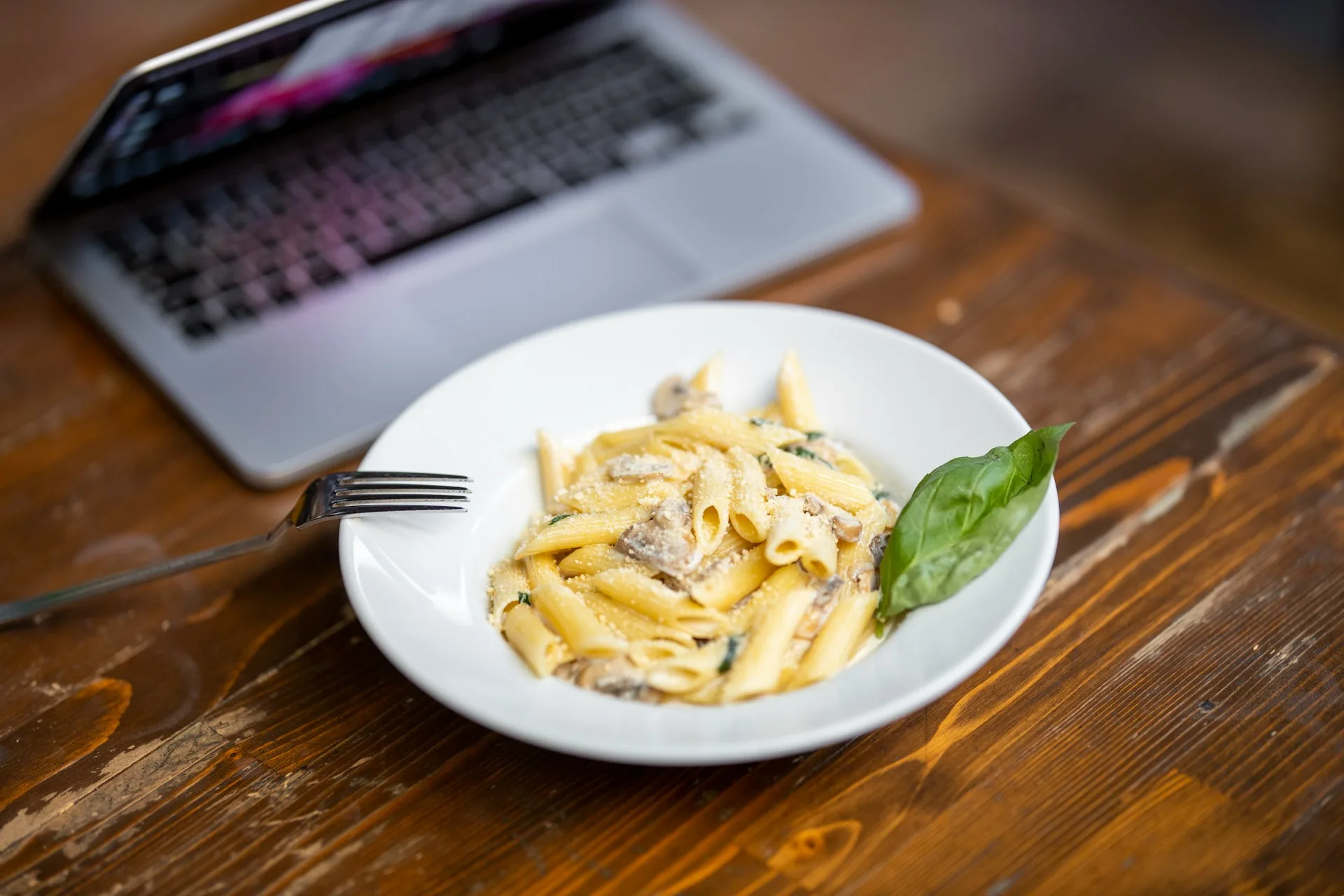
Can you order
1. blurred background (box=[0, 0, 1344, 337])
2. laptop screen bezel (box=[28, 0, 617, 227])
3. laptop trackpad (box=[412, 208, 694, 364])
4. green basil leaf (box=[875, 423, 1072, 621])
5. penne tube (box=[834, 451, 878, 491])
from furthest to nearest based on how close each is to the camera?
blurred background (box=[0, 0, 1344, 337]) → laptop trackpad (box=[412, 208, 694, 364]) → laptop screen bezel (box=[28, 0, 617, 227]) → penne tube (box=[834, 451, 878, 491]) → green basil leaf (box=[875, 423, 1072, 621])

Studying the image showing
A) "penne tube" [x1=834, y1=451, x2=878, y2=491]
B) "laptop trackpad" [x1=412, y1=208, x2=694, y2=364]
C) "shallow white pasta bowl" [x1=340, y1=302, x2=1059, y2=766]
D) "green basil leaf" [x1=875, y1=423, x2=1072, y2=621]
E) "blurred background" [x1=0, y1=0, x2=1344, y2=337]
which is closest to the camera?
"shallow white pasta bowl" [x1=340, y1=302, x2=1059, y2=766]

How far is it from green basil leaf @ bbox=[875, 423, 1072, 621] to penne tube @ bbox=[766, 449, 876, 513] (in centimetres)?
7

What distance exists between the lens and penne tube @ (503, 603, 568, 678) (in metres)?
1.07

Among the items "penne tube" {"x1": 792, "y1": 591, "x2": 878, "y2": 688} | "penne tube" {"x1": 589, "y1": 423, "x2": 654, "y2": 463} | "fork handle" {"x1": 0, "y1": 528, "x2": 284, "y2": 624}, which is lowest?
"penne tube" {"x1": 792, "y1": 591, "x2": 878, "y2": 688}

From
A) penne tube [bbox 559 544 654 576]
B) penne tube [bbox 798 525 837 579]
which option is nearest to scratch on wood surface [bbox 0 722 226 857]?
penne tube [bbox 559 544 654 576]

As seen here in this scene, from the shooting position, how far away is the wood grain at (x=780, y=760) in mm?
1042

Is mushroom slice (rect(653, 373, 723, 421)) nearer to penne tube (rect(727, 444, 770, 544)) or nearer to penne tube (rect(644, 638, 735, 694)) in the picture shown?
penne tube (rect(727, 444, 770, 544))

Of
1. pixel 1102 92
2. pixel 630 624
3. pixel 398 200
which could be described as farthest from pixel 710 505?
pixel 1102 92

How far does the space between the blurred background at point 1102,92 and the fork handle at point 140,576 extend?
1.86 meters

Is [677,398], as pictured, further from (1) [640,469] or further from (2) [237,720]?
(2) [237,720]

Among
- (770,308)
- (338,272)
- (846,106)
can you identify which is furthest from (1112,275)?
(846,106)

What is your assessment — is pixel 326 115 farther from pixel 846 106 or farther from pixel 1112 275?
pixel 846 106

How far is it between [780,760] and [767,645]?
12 cm

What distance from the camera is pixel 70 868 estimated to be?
1065 millimetres
